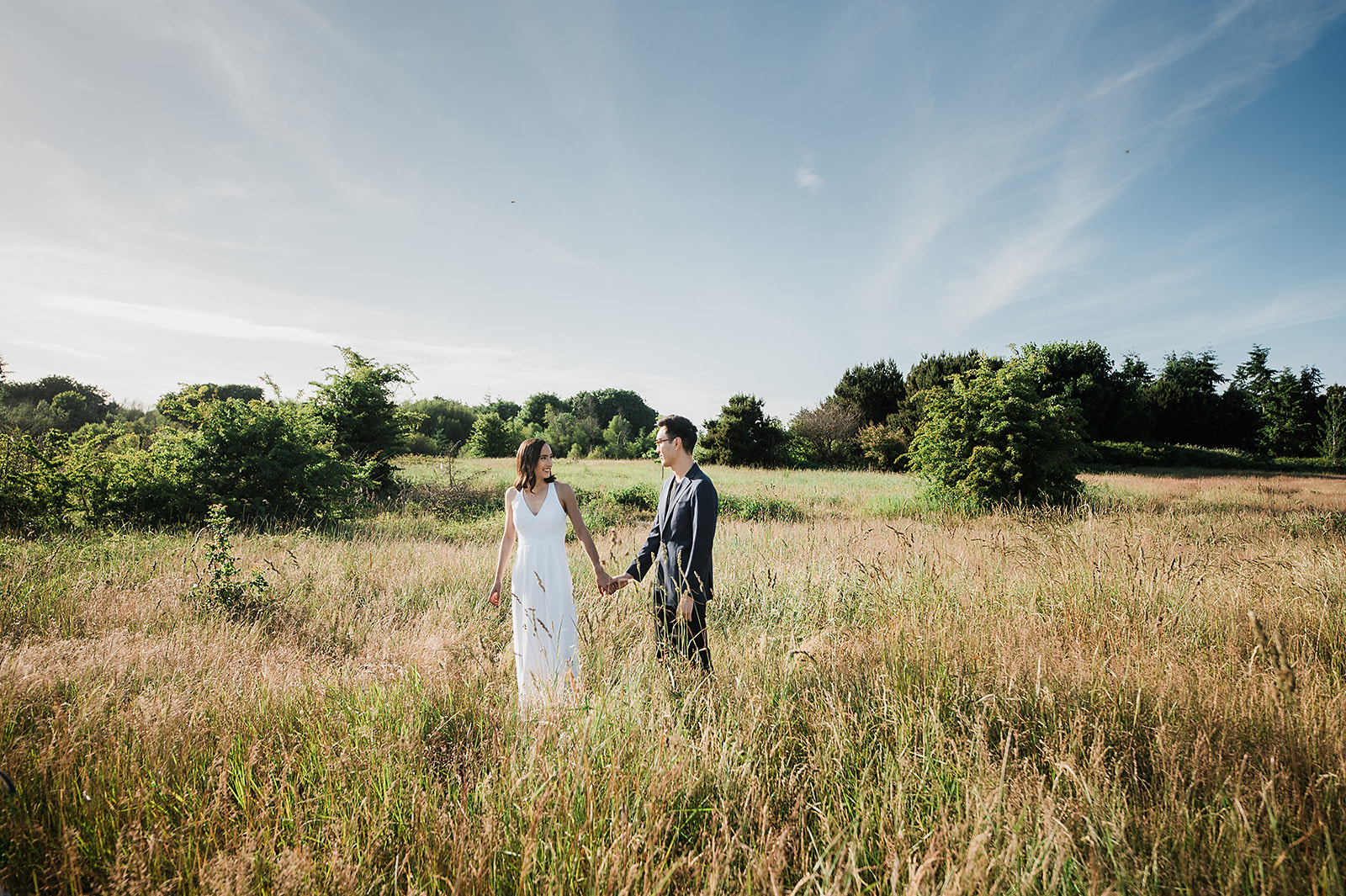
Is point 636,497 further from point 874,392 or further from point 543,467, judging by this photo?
point 874,392

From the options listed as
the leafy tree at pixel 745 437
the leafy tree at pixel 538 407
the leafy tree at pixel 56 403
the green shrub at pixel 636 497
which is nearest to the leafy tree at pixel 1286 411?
the leafy tree at pixel 745 437

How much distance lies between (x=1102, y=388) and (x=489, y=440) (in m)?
46.3

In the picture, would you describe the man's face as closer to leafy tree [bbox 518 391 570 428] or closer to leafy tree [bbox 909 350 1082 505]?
leafy tree [bbox 909 350 1082 505]

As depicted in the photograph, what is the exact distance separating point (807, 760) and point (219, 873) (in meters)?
2.21

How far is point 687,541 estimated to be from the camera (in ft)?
12.0

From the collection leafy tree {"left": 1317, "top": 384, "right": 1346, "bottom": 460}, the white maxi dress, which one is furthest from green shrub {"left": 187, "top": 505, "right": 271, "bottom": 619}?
leafy tree {"left": 1317, "top": 384, "right": 1346, "bottom": 460}

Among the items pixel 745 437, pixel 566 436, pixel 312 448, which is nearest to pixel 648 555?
pixel 312 448

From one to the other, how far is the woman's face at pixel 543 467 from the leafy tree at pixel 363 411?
12.6m

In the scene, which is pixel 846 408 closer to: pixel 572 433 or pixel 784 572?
pixel 572 433

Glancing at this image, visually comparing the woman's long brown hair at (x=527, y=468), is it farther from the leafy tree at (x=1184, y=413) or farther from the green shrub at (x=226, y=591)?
the leafy tree at (x=1184, y=413)

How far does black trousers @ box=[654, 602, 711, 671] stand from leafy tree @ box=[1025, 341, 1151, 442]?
40909 mm

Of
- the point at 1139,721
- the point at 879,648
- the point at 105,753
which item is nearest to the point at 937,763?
the point at 879,648

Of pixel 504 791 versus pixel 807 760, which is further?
pixel 807 760

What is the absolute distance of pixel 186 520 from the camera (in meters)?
9.88
